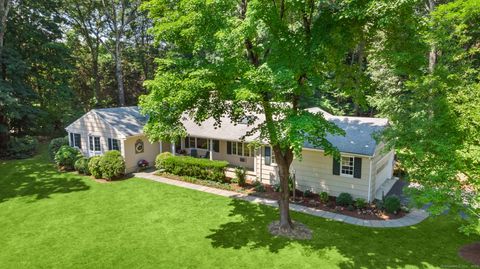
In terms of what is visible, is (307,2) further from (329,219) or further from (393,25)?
(329,219)

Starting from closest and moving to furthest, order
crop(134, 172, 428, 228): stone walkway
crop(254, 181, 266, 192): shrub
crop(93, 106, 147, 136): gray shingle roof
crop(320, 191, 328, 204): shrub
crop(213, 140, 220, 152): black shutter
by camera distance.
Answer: crop(134, 172, 428, 228): stone walkway, crop(320, 191, 328, 204): shrub, crop(254, 181, 266, 192): shrub, crop(93, 106, 147, 136): gray shingle roof, crop(213, 140, 220, 152): black shutter

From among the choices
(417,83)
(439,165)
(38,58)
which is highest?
(38,58)

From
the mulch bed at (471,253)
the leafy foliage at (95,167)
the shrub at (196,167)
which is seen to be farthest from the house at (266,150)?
the mulch bed at (471,253)

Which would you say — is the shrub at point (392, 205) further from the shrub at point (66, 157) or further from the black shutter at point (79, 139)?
the black shutter at point (79, 139)

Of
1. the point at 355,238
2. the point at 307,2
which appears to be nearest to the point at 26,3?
the point at 307,2

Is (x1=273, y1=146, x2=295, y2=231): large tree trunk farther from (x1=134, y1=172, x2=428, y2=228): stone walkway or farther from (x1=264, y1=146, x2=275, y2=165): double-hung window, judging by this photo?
(x1=264, y1=146, x2=275, y2=165): double-hung window

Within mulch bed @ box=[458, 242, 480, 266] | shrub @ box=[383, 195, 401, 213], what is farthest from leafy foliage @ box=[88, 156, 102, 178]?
mulch bed @ box=[458, 242, 480, 266]
